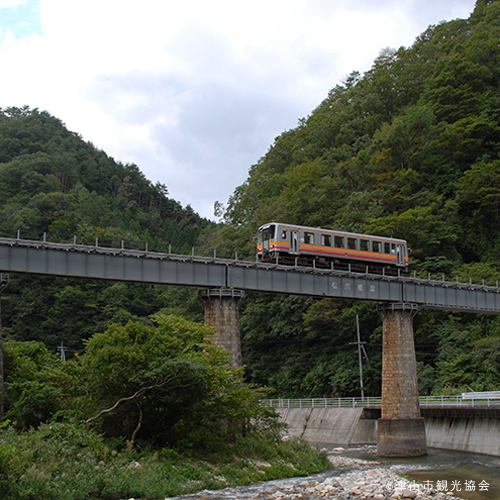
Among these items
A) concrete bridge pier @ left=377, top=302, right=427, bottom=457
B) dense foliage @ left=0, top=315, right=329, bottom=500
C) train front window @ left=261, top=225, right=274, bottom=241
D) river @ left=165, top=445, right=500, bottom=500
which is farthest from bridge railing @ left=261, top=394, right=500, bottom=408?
train front window @ left=261, top=225, right=274, bottom=241

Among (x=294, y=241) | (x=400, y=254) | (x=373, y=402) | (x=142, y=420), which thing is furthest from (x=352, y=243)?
(x=142, y=420)

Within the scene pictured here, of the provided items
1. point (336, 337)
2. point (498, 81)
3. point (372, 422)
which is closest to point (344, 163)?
point (498, 81)

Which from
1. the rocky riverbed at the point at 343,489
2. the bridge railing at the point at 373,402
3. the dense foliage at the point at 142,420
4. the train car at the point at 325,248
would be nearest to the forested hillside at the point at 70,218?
the train car at the point at 325,248

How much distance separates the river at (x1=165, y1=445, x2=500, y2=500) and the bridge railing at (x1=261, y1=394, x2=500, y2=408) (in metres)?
3.41

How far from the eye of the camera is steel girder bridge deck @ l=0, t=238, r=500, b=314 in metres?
31.0

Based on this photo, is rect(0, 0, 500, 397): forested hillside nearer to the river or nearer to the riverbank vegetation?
the riverbank vegetation

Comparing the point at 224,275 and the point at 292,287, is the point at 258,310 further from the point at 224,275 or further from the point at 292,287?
the point at 224,275

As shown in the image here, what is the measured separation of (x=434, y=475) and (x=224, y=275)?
1556 centimetres

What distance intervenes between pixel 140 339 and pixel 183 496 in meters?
7.35

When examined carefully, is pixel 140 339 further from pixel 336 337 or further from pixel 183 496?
pixel 336 337

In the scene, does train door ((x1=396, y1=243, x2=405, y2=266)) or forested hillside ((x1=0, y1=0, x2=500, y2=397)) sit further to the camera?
forested hillside ((x1=0, y1=0, x2=500, y2=397))

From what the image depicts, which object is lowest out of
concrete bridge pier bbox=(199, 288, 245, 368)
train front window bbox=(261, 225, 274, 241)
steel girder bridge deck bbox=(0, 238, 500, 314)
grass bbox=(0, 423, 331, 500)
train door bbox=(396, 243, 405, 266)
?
grass bbox=(0, 423, 331, 500)

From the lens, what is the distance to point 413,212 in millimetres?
60281

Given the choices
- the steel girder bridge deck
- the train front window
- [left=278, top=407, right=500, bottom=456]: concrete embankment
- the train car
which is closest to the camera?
the steel girder bridge deck
